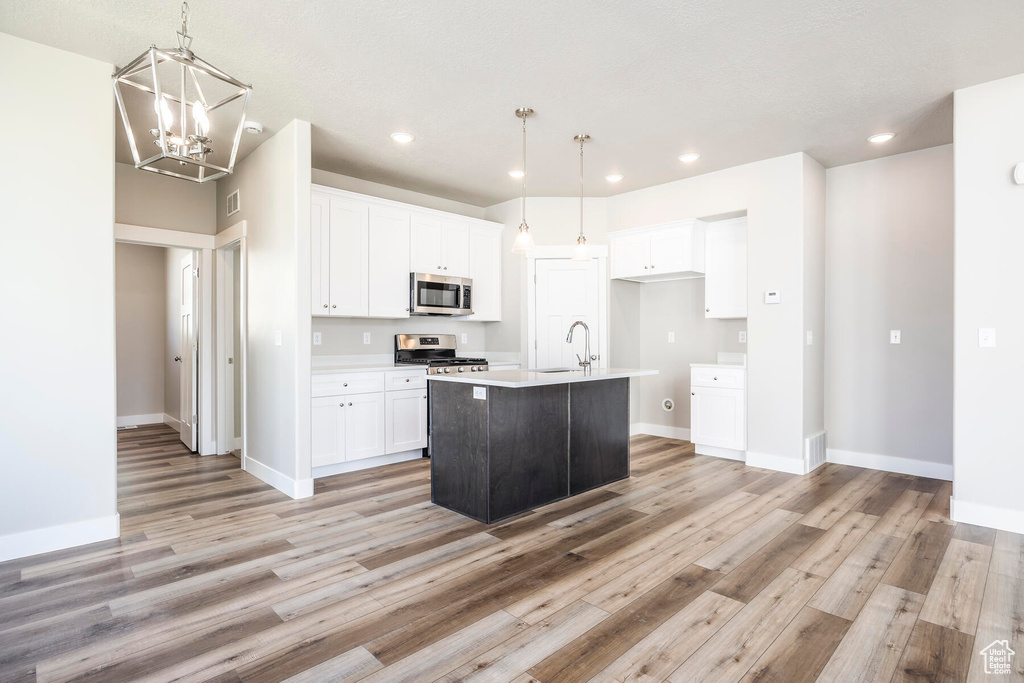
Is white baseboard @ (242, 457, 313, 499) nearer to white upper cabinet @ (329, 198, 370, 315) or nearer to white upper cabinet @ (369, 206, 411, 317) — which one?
white upper cabinet @ (329, 198, 370, 315)

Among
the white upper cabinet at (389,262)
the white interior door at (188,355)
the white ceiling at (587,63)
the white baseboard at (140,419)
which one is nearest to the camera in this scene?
the white ceiling at (587,63)

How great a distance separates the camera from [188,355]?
222 inches

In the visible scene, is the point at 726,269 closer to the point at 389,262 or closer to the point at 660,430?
the point at 660,430

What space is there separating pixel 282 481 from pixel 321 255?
1816 millimetres

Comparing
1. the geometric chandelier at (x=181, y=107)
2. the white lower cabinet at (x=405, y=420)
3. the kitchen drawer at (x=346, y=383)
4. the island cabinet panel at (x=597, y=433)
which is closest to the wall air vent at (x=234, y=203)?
the geometric chandelier at (x=181, y=107)

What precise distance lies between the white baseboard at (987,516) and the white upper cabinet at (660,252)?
272 centimetres

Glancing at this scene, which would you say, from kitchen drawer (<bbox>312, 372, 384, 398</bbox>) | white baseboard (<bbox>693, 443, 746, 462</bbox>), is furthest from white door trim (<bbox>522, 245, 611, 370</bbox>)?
kitchen drawer (<bbox>312, 372, 384, 398</bbox>)

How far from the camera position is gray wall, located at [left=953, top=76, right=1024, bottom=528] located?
3068mm

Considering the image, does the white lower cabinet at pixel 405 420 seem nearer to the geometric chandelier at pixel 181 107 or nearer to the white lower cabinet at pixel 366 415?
the white lower cabinet at pixel 366 415

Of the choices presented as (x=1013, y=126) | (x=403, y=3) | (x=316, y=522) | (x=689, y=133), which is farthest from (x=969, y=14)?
(x=316, y=522)

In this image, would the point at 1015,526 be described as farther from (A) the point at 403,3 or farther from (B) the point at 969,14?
(A) the point at 403,3

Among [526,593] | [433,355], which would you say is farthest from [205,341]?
[526,593]

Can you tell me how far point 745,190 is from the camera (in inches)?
185

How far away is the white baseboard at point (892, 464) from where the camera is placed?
13.9ft
